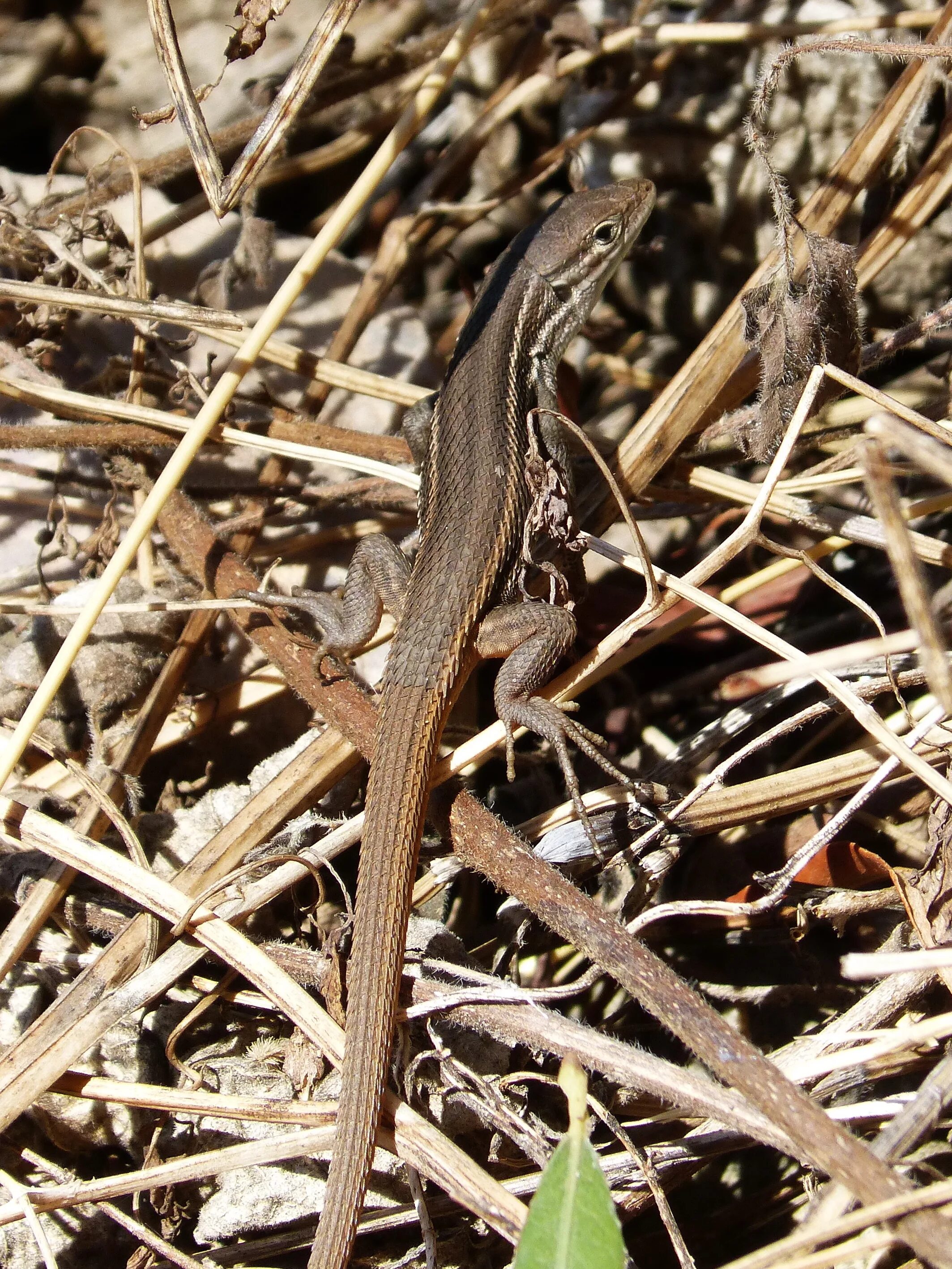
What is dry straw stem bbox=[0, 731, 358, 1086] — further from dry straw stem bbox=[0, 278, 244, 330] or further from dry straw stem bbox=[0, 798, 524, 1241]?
dry straw stem bbox=[0, 278, 244, 330]

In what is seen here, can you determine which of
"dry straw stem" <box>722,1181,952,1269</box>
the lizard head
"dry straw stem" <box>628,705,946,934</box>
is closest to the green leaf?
"dry straw stem" <box>722,1181,952,1269</box>

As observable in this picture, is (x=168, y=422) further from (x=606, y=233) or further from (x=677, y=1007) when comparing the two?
(x=677, y=1007)

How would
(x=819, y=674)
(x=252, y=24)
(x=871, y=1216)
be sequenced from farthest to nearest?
(x=252, y=24)
(x=819, y=674)
(x=871, y=1216)

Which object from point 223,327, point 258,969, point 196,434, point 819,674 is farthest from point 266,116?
point 258,969

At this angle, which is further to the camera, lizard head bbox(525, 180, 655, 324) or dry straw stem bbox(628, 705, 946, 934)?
lizard head bbox(525, 180, 655, 324)

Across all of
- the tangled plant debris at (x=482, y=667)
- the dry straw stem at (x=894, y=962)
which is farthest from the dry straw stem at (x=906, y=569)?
the dry straw stem at (x=894, y=962)

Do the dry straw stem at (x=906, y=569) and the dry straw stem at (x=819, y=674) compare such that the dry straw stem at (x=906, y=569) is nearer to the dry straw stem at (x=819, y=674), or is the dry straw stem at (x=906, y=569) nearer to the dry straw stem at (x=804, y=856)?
the dry straw stem at (x=819, y=674)
